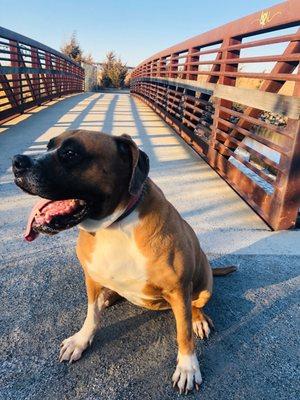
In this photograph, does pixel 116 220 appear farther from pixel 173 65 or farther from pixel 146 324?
pixel 173 65

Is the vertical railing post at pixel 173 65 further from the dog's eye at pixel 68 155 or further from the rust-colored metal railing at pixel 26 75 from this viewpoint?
the dog's eye at pixel 68 155

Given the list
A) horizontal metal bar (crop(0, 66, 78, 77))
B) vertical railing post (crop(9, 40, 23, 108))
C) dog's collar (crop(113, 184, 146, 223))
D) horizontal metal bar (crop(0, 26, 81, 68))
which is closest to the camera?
dog's collar (crop(113, 184, 146, 223))

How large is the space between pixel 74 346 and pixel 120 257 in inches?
23.5

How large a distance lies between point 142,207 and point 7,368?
108 centimetres

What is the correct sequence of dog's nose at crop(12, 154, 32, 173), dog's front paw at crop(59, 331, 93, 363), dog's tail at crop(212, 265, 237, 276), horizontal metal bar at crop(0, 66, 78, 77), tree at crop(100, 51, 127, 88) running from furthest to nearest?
tree at crop(100, 51, 127, 88) → horizontal metal bar at crop(0, 66, 78, 77) → dog's tail at crop(212, 265, 237, 276) → dog's front paw at crop(59, 331, 93, 363) → dog's nose at crop(12, 154, 32, 173)

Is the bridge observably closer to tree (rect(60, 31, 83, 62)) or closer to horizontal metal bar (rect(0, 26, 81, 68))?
horizontal metal bar (rect(0, 26, 81, 68))

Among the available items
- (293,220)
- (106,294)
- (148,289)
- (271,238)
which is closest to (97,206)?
(148,289)

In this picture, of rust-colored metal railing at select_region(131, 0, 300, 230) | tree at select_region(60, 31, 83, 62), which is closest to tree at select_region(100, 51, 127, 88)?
tree at select_region(60, 31, 83, 62)

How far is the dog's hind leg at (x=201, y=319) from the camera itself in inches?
89.4

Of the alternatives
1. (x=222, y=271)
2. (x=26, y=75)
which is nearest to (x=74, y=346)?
(x=222, y=271)

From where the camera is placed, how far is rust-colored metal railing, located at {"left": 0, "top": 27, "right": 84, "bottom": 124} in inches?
336

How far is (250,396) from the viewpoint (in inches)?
73.6

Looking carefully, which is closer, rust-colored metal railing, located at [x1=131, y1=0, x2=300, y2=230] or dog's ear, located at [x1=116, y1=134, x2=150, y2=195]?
dog's ear, located at [x1=116, y1=134, x2=150, y2=195]

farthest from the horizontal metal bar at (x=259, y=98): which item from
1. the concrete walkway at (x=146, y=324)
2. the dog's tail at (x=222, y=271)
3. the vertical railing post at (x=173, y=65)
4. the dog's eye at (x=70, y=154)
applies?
the vertical railing post at (x=173, y=65)
